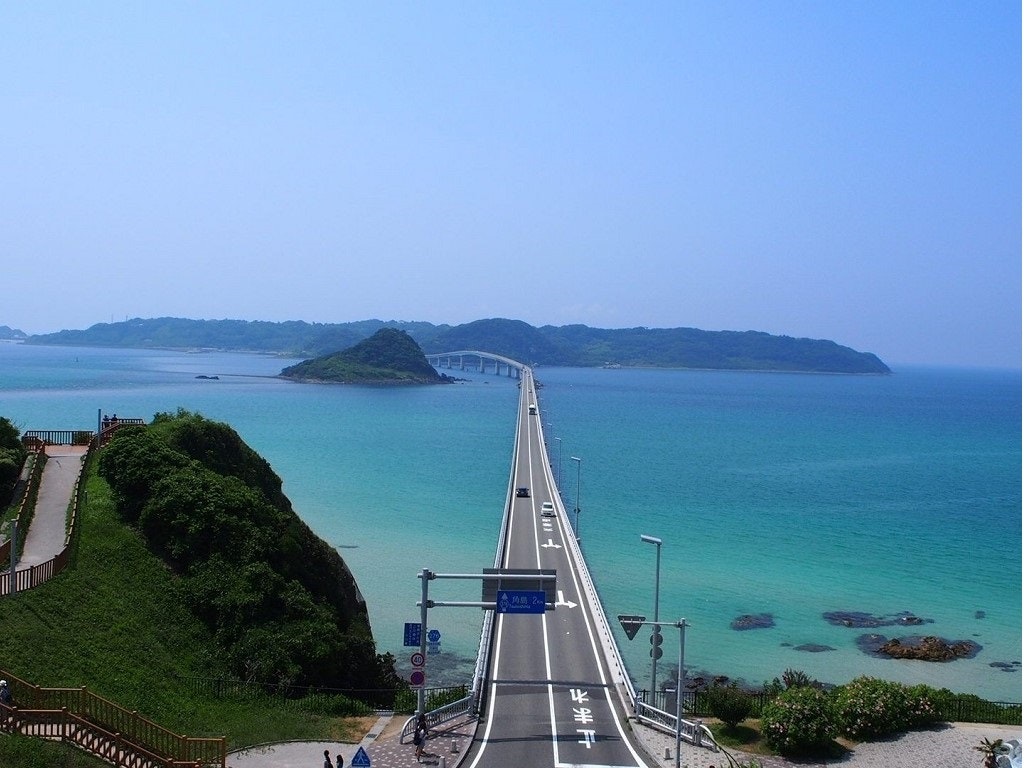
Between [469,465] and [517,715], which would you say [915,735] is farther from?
[469,465]

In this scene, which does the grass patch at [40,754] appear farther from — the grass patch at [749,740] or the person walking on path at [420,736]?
the grass patch at [749,740]

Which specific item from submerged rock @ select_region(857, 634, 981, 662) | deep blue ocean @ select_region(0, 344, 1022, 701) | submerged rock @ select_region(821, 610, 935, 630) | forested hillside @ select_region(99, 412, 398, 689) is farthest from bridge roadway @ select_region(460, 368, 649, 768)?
submerged rock @ select_region(857, 634, 981, 662)

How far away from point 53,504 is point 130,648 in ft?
26.1

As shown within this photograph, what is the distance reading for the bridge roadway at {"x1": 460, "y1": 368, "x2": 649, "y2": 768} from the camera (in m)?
18.7

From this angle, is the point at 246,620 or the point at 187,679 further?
the point at 246,620

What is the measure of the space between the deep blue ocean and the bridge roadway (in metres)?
3.30

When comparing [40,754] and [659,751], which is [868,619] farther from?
[40,754]

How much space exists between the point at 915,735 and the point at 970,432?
415ft

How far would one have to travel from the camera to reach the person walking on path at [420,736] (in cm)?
1797

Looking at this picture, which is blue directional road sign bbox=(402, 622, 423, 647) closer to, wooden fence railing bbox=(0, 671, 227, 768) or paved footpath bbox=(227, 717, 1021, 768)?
paved footpath bbox=(227, 717, 1021, 768)

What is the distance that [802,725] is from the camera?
18.9 metres

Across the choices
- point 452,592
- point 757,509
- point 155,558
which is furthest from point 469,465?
point 155,558

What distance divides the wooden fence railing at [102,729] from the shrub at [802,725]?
11049mm

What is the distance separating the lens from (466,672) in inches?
1214
